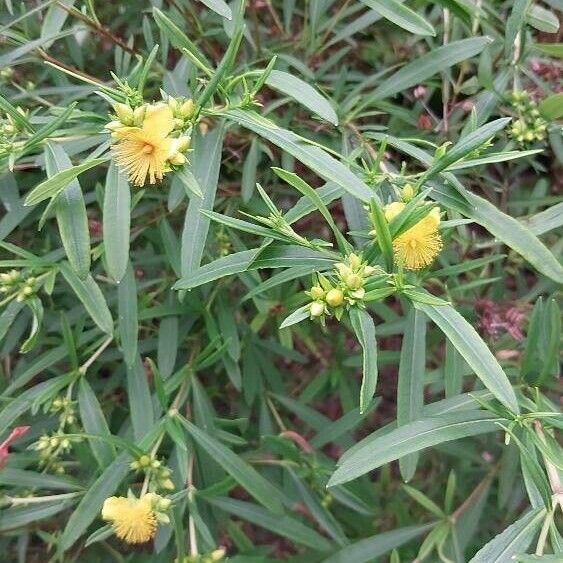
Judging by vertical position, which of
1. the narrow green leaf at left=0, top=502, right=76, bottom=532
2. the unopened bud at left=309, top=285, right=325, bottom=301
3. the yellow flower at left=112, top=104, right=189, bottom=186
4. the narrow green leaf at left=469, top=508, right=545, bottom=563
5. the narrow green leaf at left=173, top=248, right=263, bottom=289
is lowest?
the narrow green leaf at left=0, top=502, right=76, bottom=532

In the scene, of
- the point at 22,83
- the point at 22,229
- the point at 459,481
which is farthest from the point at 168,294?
the point at 459,481

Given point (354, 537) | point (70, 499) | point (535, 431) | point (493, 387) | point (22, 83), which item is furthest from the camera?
point (354, 537)

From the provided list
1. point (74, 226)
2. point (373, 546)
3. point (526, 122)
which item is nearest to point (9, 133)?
point (74, 226)

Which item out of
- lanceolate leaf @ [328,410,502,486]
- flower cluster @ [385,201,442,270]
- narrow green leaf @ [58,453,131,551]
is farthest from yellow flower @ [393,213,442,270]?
narrow green leaf @ [58,453,131,551]

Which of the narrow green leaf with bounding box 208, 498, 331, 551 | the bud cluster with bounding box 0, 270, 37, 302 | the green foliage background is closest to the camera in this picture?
the green foliage background

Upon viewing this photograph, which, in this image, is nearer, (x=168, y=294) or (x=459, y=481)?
(x=168, y=294)

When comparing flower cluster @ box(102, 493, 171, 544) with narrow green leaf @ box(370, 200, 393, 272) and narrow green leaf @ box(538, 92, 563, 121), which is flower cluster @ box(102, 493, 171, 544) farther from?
narrow green leaf @ box(538, 92, 563, 121)

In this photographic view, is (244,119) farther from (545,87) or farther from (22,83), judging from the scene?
(22,83)
